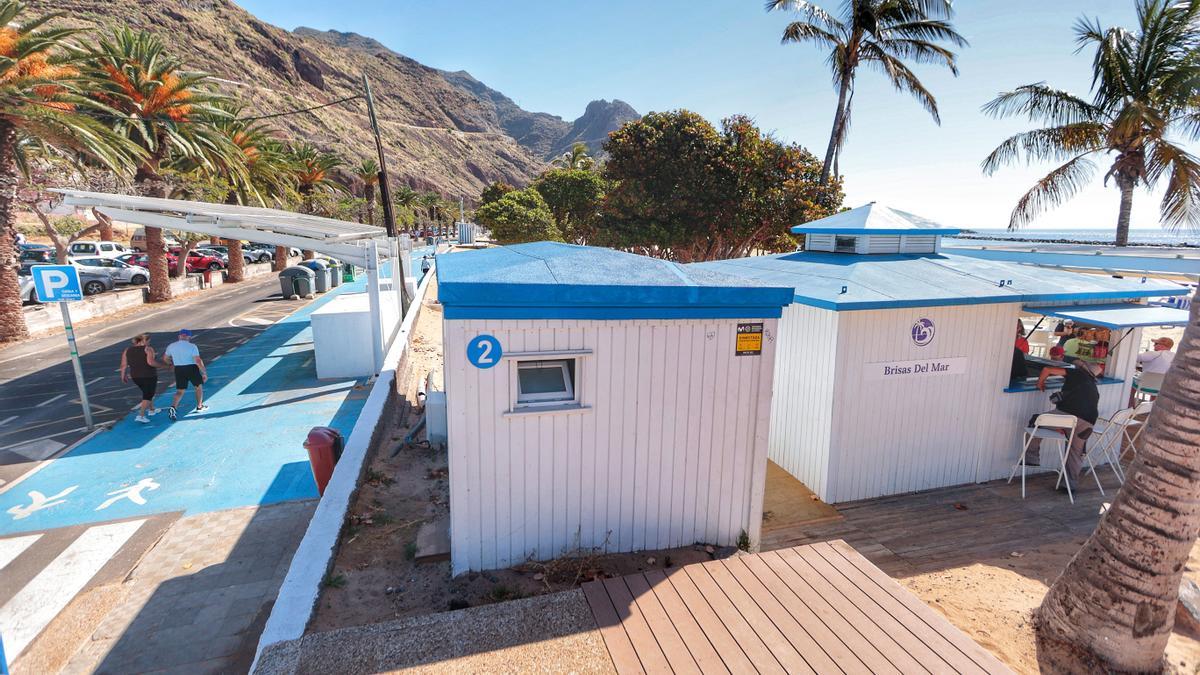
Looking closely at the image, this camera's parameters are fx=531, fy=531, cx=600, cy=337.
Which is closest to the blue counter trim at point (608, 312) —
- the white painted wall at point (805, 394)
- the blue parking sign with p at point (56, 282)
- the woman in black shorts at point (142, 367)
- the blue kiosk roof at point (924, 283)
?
the blue kiosk roof at point (924, 283)

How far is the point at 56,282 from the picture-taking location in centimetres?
908

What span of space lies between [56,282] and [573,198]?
112 feet

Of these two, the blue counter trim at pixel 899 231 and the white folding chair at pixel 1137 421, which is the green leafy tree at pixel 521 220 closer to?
the blue counter trim at pixel 899 231

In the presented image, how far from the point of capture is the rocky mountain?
267ft

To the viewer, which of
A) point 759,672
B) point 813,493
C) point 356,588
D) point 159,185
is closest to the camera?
point 759,672

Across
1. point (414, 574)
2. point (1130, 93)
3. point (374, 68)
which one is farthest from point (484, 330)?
point (374, 68)

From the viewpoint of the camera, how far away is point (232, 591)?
537cm

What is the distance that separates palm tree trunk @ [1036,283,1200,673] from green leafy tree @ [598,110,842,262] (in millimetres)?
17585

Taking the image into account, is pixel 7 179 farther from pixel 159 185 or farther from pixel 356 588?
pixel 356 588

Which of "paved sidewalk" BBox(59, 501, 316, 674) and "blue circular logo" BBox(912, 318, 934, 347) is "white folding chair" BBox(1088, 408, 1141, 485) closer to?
"blue circular logo" BBox(912, 318, 934, 347)

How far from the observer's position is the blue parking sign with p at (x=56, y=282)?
29.4 ft

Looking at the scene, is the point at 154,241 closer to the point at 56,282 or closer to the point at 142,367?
the point at 56,282

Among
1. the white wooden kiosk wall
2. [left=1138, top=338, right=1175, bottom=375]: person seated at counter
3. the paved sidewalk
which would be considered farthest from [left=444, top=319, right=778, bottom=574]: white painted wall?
[left=1138, top=338, right=1175, bottom=375]: person seated at counter

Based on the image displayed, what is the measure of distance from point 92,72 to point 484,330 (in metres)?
22.2
